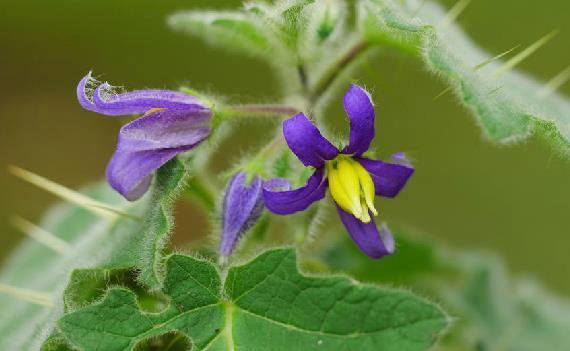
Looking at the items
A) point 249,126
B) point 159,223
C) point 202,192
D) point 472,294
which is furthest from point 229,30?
point 249,126

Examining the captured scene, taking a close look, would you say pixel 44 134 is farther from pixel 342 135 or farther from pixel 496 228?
pixel 342 135

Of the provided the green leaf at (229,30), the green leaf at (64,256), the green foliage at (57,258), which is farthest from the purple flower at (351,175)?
the green leaf at (229,30)

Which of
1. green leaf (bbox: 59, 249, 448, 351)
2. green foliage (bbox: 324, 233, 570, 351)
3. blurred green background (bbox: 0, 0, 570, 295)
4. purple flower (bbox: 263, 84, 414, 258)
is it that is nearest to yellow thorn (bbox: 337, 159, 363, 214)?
purple flower (bbox: 263, 84, 414, 258)

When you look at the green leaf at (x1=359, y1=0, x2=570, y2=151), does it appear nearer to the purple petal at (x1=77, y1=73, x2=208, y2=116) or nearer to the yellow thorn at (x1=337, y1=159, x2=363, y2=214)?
the yellow thorn at (x1=337, y1=159, x2=363, y2=214)

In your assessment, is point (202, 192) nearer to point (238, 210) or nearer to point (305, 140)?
point (238, 210)

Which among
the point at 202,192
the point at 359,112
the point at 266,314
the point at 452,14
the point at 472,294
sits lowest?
the point at 472,294

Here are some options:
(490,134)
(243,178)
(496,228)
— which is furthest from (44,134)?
(490,134)

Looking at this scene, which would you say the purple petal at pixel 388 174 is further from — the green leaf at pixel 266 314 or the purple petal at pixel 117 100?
the purple petal at pixel 117 100
